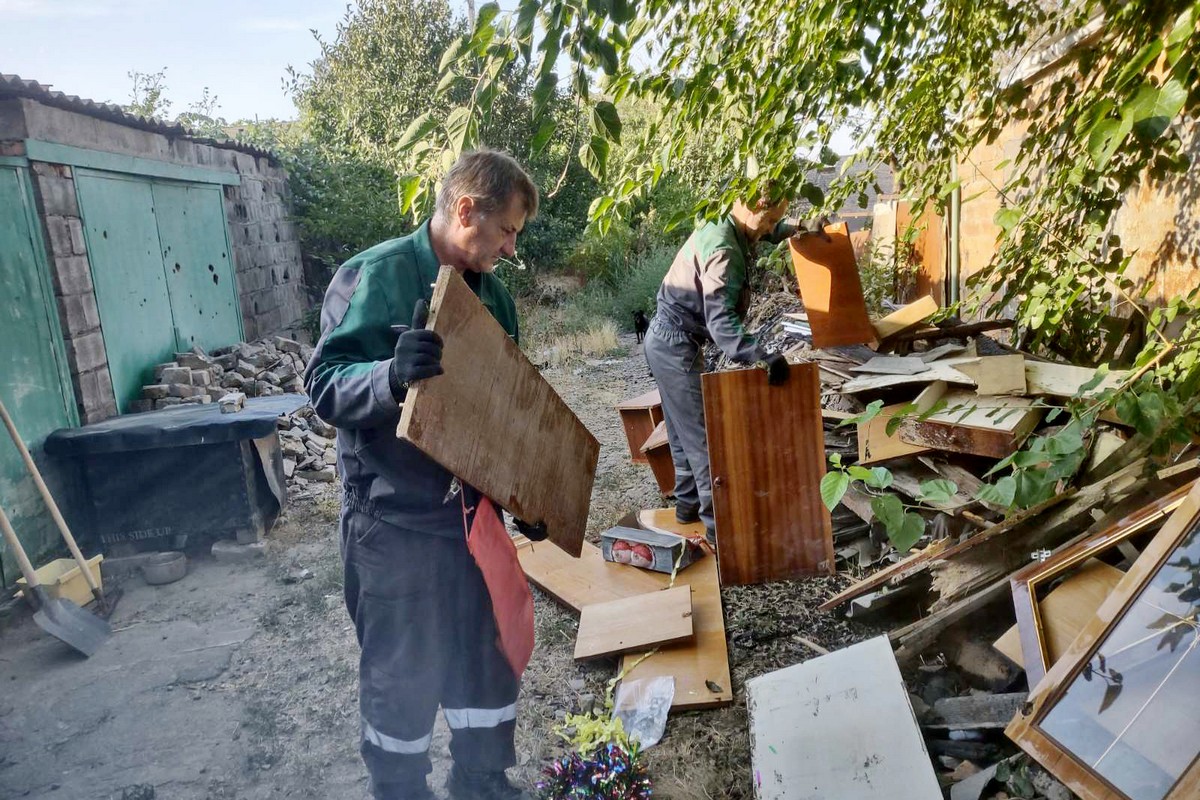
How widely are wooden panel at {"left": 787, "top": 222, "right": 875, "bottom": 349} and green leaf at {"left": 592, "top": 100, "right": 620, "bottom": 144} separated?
2.87 m

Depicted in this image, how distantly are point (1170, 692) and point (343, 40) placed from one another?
50.5ft

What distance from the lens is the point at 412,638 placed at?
2164 millimetres

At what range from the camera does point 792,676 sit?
2684mm

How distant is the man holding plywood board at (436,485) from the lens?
1.92m

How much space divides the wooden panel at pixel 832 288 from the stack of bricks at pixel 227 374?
3.89 metres

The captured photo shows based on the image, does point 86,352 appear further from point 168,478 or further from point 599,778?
point 599,778

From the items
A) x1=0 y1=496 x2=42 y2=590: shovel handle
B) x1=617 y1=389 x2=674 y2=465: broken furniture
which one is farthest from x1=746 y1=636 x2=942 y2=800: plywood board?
x1=0 y1=496 x2=42 y2=590: shovel handle

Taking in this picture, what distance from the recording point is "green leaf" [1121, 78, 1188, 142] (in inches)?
62.6

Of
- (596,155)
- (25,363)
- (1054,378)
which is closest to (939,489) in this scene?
(596,155)

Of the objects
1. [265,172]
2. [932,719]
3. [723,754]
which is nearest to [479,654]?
[723,754]

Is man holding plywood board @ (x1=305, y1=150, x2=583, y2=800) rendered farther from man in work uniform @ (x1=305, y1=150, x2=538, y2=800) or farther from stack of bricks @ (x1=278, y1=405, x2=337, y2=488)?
stack of bricks @ (x1=278, y1=405, x2=337, y2=488)

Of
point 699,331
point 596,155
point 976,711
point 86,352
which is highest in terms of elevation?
point 596,155

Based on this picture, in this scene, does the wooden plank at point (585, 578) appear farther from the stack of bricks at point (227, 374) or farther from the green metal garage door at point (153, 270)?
the green metal garage door at point (153, 270)

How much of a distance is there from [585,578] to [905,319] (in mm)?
2397
